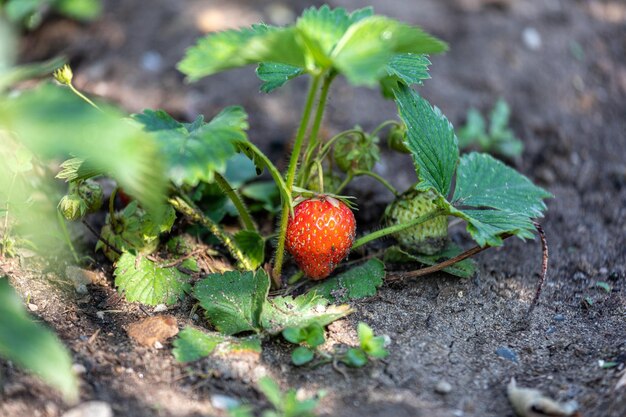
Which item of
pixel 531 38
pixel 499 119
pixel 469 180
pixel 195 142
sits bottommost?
pixel 499 119

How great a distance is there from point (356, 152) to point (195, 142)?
61 centimetres

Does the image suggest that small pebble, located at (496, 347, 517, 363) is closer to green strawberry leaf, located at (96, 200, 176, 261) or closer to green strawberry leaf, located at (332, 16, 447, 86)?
green strawberry leaf, located at (332, 16, 447, 86)

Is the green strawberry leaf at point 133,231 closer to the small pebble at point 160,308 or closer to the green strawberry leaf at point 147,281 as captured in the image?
the green strawberry leaf at point 147,281

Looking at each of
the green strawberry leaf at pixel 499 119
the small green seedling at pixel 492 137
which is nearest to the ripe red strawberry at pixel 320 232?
the small green seedling at pixel 492 137

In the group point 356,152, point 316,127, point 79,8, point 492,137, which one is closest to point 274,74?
point 316,127

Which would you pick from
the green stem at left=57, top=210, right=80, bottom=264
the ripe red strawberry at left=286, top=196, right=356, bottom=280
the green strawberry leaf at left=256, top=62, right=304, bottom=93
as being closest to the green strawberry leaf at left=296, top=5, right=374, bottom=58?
the green strawberry leaf at left=256, top=62, right=304, bottom=93

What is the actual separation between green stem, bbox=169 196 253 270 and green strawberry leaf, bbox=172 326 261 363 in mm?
311

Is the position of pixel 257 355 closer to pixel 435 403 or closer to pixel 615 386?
pixel 435 403

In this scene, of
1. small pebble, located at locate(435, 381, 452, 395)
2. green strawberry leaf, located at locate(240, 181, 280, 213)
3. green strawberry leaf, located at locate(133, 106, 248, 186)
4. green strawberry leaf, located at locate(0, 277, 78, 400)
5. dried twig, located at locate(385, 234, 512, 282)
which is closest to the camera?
green strawberry leaf, located at locate(0, 277, 78, 400)

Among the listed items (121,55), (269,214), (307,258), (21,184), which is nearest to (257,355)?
(307,258)

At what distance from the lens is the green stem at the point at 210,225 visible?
187 centimetres

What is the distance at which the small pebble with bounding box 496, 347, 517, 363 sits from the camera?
172 centimetres

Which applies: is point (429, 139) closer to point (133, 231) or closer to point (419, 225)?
point (419, 225)

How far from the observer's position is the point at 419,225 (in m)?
1.96
